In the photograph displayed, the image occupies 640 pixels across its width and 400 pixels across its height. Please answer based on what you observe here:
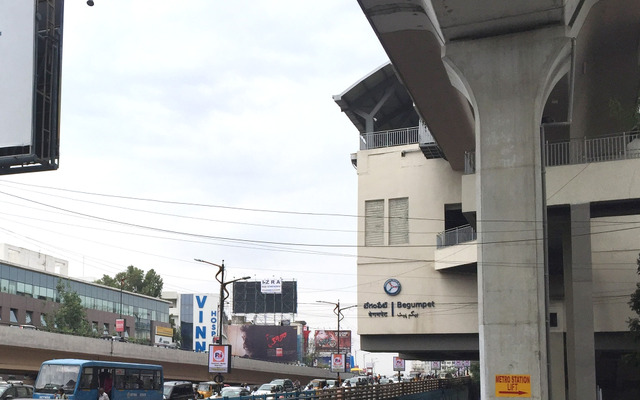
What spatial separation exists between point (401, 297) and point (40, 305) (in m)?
59.4

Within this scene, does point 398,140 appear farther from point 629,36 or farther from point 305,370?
point 305,370

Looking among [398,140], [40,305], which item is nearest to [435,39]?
[398,140]

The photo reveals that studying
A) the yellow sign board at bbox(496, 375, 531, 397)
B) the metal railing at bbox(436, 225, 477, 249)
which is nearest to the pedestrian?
the yellow sign board at bbox(496, 375, 531, 397)

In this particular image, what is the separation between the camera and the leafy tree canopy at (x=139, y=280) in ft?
468

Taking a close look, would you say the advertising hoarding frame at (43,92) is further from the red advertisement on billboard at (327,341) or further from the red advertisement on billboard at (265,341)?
the red advertisement on billboard at (327,341)

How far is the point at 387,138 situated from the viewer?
53.2 metres

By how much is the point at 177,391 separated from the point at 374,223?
18.4 meters

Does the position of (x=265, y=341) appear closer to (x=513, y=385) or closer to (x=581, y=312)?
(x=581, y=312)

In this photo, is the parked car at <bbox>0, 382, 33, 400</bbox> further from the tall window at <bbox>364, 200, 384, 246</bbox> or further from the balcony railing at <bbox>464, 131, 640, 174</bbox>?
the tall window at <bbox>364, 200, 384, 246</bbox>

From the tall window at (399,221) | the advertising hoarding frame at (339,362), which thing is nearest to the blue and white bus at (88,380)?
the tall window at (399,221)

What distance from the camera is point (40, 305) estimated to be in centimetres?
9456

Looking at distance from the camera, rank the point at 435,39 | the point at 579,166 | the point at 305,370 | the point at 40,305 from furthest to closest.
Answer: the point at 305,370 < the point at 40,305 < the point at 579,166 < the point at 435,39

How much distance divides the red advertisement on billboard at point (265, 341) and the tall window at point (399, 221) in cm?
8554

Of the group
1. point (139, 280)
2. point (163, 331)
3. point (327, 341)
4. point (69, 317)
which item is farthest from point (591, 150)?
point (327, 341)
